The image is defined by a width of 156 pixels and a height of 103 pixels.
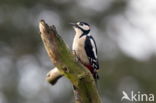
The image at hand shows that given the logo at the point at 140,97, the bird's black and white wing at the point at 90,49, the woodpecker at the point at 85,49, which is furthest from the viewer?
the logo at the point at 140,97

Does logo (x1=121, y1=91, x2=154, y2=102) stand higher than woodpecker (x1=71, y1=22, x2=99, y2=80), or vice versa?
woodpecker (x1=71, y1=22, x2=99, y2=80)

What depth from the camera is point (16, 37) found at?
2067 cm

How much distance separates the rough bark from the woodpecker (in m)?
0.33

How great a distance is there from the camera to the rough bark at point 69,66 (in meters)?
7.98

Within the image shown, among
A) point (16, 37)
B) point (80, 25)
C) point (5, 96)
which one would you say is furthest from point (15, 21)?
point (80, 25)

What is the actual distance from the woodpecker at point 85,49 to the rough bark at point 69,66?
33cm

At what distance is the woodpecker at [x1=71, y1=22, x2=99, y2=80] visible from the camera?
862 centimetres

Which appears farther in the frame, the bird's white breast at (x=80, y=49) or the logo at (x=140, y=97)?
the logo at (x=140, y=97)

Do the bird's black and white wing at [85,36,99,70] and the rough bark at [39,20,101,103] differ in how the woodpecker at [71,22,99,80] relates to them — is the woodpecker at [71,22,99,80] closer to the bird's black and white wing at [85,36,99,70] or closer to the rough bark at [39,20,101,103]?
the bird's black and white wing at [85,36,99,70]

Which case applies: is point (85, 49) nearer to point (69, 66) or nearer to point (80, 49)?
point (80, 49)

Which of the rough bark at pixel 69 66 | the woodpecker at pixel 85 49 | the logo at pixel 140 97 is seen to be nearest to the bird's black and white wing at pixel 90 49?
the woodpecker at pixel 85 49

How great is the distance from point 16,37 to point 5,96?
6.42 ft

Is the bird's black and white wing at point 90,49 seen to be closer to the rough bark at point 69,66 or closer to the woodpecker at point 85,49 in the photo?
the woodpecker at point 85,49

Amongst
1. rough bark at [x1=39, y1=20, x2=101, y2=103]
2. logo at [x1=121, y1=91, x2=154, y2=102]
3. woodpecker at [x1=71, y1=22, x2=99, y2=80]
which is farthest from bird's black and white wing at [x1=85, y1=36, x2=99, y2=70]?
logo at [x1=121, y1=91, x2=154, y2=102]
